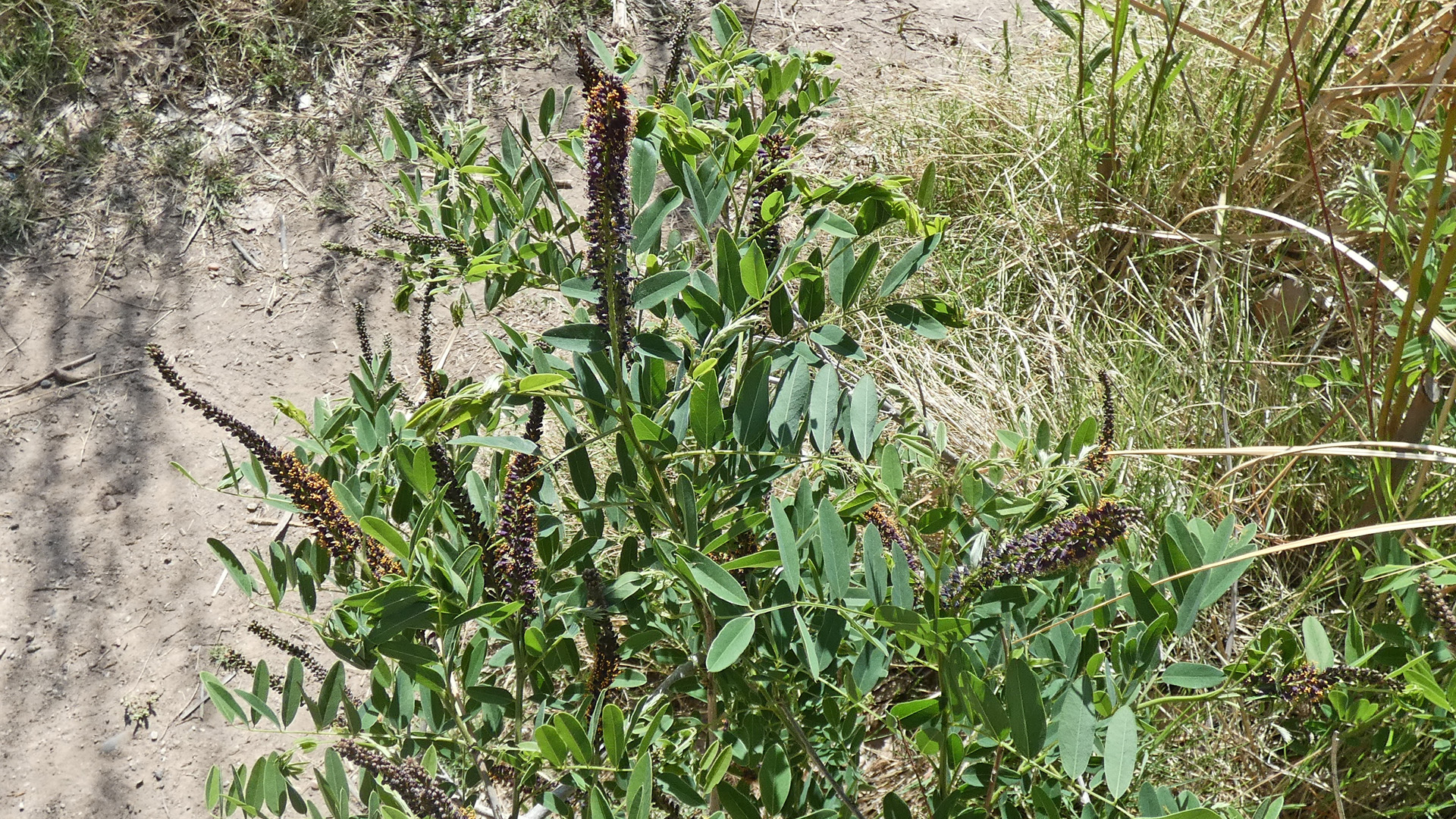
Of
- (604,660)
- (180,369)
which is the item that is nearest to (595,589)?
(604,660)

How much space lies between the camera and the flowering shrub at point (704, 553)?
3.49 ft

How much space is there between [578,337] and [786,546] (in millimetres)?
315

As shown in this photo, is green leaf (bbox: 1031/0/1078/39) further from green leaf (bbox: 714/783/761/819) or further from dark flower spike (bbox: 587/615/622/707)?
green leaf (bbox: 714/783/761/819)

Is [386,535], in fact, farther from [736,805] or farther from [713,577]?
[736,805]

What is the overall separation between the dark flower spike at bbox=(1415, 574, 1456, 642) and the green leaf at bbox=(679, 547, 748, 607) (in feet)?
2.77

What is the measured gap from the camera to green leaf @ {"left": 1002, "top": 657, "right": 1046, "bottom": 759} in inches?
38.5

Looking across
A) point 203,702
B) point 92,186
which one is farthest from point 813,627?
point 92,186

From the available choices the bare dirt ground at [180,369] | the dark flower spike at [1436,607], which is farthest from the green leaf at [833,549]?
the bare dirt ground at [180,369]

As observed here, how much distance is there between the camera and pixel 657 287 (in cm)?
113

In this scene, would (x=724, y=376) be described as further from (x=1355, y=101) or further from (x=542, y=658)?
(x=1355, y=101)

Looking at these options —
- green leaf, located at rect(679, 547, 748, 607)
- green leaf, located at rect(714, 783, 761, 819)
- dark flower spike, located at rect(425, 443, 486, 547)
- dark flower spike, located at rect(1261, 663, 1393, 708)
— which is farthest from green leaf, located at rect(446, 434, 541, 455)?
dark flower spike, located at rect(1261, 663, 1393, 708)

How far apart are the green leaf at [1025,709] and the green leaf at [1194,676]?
21cm

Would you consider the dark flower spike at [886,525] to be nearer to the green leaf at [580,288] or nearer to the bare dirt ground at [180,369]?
the green leaf at [580,288]

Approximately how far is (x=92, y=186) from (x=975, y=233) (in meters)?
2.91
